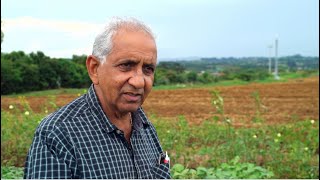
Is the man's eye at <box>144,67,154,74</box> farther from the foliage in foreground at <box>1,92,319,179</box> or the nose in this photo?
the foliage in foreground at <box>1,92,319,179</box>

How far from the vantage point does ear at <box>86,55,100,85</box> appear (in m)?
1.46

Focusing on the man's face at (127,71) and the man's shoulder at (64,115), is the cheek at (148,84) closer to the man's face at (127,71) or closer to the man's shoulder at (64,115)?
the man's face at (127,71)

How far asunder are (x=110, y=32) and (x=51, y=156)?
37cm

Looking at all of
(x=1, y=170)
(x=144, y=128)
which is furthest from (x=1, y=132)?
(x=144, y=128)

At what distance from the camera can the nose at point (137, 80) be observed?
1.45m

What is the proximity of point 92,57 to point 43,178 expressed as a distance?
37 centimetres

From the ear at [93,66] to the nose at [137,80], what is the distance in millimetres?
105

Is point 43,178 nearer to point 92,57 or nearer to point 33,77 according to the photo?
point 92,57

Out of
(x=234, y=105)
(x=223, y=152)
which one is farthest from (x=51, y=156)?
(x=234, y=105)

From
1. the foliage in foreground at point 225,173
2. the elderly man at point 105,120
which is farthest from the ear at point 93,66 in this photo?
the foliage in foreground at point 225,173

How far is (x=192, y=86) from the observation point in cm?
2852

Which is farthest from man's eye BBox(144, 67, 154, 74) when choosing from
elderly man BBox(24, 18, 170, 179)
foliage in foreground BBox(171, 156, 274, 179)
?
foliage in foreground BBox(171, 156, 274, 179)

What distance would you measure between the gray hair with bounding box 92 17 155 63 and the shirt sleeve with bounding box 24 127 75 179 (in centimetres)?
25

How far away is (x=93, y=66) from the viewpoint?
4.83 ft
